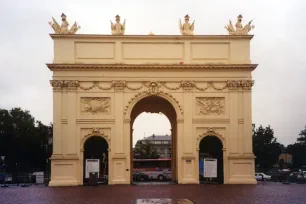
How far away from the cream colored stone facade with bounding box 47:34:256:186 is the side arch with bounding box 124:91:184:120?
0.27 feet

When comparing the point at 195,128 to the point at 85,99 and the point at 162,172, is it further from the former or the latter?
the point at 162,172

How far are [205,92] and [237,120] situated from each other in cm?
353

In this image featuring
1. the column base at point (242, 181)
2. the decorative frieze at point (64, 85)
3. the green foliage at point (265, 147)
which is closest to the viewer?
the column base at point (242, 181)

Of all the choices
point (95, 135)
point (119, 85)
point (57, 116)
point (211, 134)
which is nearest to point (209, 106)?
point (211, 134)

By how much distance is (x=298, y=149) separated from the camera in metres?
99.4

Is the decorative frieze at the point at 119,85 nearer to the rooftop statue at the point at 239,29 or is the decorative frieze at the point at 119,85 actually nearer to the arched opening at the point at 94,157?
the arched opening at the point at 94,157

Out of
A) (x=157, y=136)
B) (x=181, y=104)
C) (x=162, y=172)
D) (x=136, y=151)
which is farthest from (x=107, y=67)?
(x=157, y=136)

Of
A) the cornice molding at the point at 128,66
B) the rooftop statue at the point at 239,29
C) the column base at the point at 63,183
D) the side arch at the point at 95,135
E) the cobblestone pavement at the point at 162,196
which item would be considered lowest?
the column base at the point at 63,183

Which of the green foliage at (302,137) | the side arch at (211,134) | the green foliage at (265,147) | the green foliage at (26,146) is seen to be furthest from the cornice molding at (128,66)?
the green foliage at (302,137)

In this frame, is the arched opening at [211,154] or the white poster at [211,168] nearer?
the white poster at [211,168]

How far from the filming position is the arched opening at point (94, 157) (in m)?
44.6

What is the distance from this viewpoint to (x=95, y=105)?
45.9 meters

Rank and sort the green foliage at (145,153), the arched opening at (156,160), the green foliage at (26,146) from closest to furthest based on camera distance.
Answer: the arched opening at (156,160) → the green foliage at (26,146) → the green foliage at (145,153)

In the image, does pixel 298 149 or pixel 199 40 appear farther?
pixel 298 149
